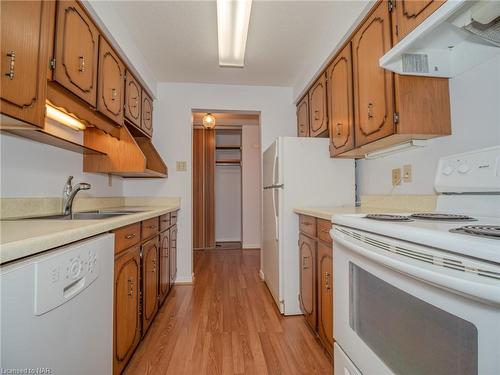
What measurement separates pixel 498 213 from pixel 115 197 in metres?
2.90

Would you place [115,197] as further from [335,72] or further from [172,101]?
[335,72]

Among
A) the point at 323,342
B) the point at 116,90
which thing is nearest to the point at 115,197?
the point at 116,90

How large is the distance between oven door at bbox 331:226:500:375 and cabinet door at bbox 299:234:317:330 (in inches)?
26.0

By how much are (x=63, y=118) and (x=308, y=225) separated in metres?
1.78

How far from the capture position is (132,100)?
7.46 feet

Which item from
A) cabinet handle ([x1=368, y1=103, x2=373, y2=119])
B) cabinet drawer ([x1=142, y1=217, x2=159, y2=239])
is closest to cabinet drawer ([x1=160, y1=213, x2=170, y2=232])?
cabinet drawer ([x1=142, y1=217, x2=159, y2=239])

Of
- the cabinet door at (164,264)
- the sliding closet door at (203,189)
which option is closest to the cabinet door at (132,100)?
the cabinet door at (164,264)

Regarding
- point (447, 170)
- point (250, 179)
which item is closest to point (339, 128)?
point (447, 170)

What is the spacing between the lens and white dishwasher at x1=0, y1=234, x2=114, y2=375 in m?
0.60

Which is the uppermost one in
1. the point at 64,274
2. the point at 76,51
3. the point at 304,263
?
the point at 76,51

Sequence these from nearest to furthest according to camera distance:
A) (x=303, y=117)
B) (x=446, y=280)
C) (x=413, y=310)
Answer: (x=446, y=280), (x=413, y=310), (x=303, y=117)

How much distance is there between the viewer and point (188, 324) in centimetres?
194

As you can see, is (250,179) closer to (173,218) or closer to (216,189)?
(216,189)

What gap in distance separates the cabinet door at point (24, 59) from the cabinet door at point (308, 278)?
1646 millimetres
